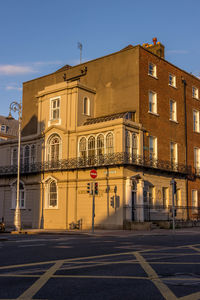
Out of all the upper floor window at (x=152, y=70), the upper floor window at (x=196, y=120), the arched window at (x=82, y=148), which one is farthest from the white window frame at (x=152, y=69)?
the arched window at (x=82, y=148)

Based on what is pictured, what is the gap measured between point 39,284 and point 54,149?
2944 cm

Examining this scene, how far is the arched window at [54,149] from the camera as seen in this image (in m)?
35.3

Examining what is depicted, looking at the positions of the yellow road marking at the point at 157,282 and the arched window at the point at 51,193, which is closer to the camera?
the yellow road marking at the point at 157,282

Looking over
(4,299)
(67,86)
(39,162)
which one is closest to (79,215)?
(39,162)

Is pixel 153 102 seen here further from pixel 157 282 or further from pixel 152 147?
pixel 157 282

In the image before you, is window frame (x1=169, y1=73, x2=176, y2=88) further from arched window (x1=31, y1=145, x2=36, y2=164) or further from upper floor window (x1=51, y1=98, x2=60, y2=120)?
arched window (x1=31, y1=145, x2=36, y2=164)

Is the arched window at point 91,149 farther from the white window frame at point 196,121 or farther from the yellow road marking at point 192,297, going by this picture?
the yellow road marking at point 192,297

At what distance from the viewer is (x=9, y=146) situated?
39.7 metres

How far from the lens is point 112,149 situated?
31.2m

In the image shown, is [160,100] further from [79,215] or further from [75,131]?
[79,215]

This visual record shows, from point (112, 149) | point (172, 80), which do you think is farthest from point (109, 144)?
point (172, 80)

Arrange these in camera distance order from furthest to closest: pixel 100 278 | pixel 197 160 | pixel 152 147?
pixel 197 160
pixel 152 147
pixel 100 278

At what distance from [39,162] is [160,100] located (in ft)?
43.4

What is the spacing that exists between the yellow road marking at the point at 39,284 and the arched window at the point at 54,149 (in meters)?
26.7
